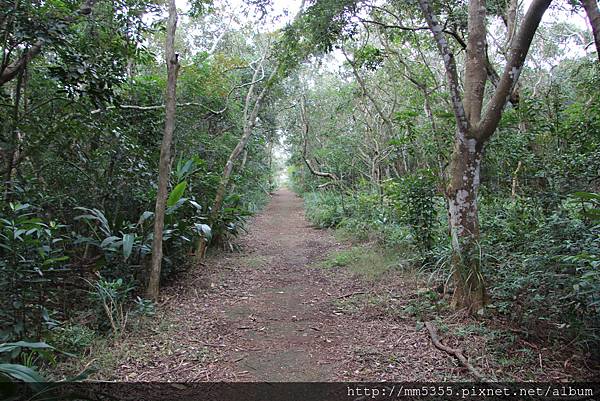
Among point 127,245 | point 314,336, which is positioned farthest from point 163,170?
point 314,336

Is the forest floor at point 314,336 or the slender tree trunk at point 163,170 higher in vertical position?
the slender tree trunk at point 163,170

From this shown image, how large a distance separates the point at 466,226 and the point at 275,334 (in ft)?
8.65

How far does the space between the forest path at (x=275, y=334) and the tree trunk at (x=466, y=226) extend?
0.75 m

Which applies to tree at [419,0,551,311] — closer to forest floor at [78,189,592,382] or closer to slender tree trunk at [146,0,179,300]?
forest floor at [78,189,592,382]

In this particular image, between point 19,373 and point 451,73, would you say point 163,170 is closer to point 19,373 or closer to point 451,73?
point 19,373

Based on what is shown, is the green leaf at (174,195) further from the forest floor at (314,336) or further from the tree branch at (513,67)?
the tree branch at (513,67)

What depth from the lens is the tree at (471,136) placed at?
4062mm

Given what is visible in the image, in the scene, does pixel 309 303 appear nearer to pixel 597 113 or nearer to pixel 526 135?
pixel 526 135

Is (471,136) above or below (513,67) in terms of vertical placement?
below

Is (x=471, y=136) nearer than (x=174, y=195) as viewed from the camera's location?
Yes

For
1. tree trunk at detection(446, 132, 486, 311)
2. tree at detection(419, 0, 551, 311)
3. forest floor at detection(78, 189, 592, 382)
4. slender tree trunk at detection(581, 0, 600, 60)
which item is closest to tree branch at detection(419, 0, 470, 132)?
tree at detection(419, 0, 551, 311)

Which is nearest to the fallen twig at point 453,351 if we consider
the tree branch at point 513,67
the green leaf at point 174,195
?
the tree branch at point 513,67

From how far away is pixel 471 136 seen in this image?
4.26 meters

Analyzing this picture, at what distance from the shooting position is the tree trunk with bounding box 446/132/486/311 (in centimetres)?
417
